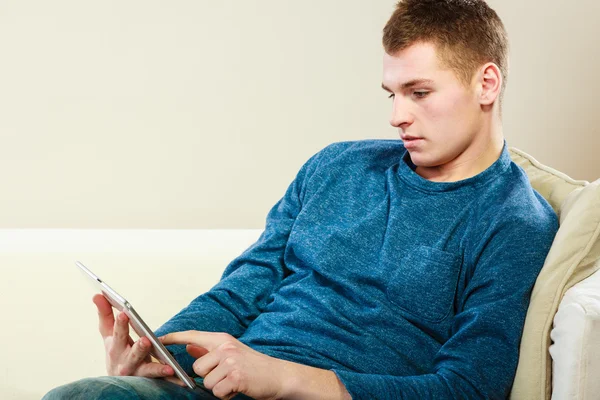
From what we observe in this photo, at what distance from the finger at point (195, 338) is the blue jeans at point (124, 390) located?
0.21 feet

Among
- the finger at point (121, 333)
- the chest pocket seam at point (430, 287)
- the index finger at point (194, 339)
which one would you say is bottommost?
the chest pocket seam at point (430, 287)

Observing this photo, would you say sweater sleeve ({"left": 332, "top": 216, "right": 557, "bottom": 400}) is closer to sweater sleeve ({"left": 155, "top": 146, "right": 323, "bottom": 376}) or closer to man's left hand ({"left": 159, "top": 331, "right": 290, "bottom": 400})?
man's left hand ({"left": 159, "top": 331, "right": 290, "bottom": 400})

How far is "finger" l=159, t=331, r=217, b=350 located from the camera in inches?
47.0

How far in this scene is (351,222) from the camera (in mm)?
1438

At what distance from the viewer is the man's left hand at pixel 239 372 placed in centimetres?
109

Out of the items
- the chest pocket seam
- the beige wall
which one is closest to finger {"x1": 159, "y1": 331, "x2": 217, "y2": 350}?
the chest pocket seam

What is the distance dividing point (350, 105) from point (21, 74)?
2.98ft

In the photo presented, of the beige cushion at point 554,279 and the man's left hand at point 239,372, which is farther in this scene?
the beige cushion at point 554,279

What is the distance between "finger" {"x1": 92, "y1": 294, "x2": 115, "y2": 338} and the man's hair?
628 mm

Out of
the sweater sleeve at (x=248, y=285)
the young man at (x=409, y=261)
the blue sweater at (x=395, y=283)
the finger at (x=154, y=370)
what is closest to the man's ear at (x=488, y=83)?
the young man at (x=409, y=261)

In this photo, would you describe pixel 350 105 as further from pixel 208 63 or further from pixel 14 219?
pixel 14 219

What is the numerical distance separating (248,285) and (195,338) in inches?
10.4

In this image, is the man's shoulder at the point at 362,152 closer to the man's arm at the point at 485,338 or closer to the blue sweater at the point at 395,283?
the blue sweater at the point at 395,283

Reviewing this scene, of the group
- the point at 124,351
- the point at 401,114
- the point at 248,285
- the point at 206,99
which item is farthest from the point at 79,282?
the point at 401,114
